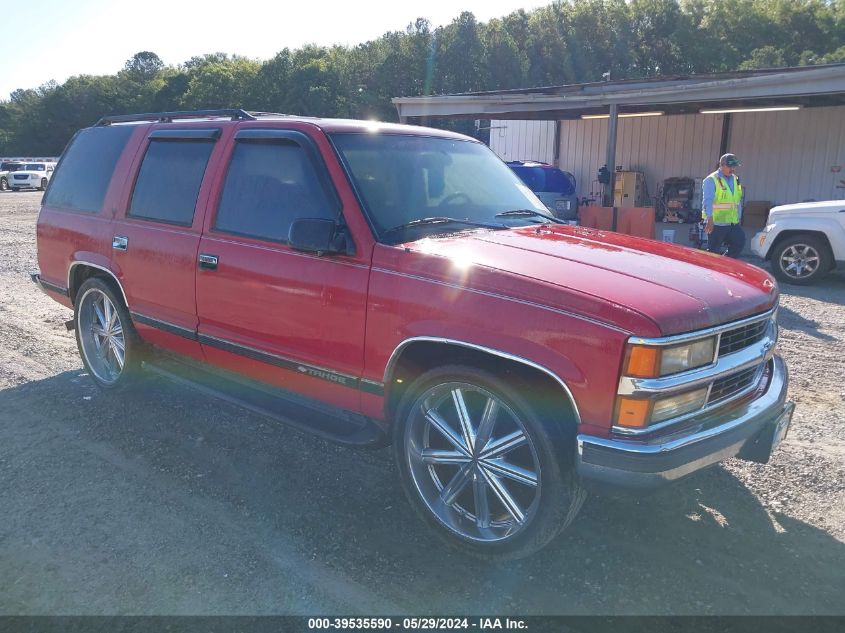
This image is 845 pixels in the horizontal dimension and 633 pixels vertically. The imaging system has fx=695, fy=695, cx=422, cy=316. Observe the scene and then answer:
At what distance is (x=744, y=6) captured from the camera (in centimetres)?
4541

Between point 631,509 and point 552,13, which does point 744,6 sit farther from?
point 631,509

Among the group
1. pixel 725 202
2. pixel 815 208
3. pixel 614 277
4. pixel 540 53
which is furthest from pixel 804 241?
pixel 540 53

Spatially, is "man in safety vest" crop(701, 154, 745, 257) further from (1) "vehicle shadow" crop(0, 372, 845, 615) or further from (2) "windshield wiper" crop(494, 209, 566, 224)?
(1) "vehicle shadow" crop(0, 372, 845, 615)

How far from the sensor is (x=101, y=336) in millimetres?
5570

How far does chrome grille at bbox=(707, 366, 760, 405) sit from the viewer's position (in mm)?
3094

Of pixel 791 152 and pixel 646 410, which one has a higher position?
pixel 791 152

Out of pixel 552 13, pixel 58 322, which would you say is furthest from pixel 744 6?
pixel 58 322

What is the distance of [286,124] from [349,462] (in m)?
2.08

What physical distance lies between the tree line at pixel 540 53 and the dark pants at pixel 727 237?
28.3m

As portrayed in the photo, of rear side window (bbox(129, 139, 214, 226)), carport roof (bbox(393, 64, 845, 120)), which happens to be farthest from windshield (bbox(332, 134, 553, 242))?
carport roof (bbox(393, 64, 845, 120))

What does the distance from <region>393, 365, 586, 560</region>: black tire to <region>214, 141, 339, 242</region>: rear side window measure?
1160 mm

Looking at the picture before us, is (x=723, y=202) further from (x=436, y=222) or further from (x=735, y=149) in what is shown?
(x=735, y=149)

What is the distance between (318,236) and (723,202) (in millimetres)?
7991

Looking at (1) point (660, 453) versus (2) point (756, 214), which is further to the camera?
(2) point (756, 214)
